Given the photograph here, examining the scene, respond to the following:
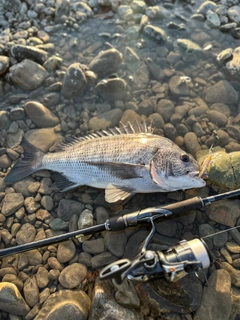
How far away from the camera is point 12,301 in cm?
349

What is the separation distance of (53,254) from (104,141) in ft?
5.78

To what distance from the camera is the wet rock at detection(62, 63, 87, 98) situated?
479 cm

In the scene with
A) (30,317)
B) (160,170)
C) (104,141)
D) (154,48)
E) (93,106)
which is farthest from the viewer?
(154,48)

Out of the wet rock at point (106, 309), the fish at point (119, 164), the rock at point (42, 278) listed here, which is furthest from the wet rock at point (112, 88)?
the wet rock at point (106, 309)

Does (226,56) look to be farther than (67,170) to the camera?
Yes

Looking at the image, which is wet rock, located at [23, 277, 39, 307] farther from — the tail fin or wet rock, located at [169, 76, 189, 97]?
wet rock, located at [169, 76, 189, 97]

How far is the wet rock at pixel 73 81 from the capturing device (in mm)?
4793

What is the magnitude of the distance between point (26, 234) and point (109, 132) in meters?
1.99

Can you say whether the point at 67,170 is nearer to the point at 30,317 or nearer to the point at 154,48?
the point at 30,317

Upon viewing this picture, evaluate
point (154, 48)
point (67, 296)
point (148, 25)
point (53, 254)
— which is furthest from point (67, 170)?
point (148, 25)

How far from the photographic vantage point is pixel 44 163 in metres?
4.23

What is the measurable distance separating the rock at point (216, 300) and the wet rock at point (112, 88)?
3.17 m

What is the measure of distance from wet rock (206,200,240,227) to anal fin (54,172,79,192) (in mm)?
2010

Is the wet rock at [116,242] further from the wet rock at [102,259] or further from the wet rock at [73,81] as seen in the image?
the wet rock at [73,81]
